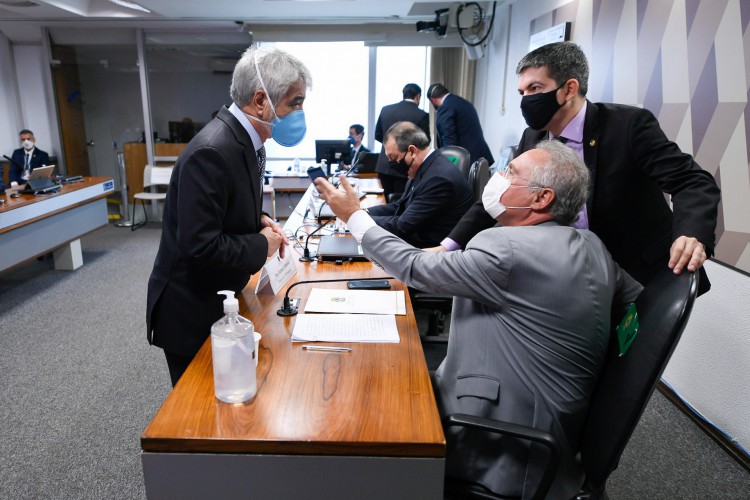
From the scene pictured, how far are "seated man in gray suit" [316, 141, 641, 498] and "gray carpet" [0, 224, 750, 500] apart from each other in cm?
95

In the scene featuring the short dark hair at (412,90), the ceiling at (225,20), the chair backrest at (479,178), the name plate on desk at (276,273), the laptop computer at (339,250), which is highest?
the ceiling at (225,20)

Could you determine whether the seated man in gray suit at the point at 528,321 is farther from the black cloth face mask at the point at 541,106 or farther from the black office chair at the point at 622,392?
the black cloth face mask at the point at 541,106

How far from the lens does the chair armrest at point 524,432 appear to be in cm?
104

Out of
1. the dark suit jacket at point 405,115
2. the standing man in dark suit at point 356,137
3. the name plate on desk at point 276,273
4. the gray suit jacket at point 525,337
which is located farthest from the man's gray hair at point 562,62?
the standing man in dark suit at point 356,137

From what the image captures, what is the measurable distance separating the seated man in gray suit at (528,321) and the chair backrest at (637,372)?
0.20 feet

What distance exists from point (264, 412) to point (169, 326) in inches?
20.8

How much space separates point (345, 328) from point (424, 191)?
4.22ft

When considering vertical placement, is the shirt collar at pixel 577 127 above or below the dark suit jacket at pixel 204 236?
above

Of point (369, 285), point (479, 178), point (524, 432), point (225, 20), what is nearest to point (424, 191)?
point (479, 178)

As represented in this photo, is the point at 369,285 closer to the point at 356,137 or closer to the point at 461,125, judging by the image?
the point at 461,125

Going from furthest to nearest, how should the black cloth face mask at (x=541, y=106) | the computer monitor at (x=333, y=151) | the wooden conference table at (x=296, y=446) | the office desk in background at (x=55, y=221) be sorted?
the computer monitor at (x=333, y=151) → the office desk in background at (x=55, y=221) → the black cloth face mask at (x=541, y=106) → the wooden conference table at (x=296, y=446)

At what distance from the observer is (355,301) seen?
1.64m

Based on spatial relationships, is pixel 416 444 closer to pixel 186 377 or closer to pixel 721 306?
pixel 186 377

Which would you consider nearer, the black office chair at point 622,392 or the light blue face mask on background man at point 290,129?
the black office chair at point 622,392
